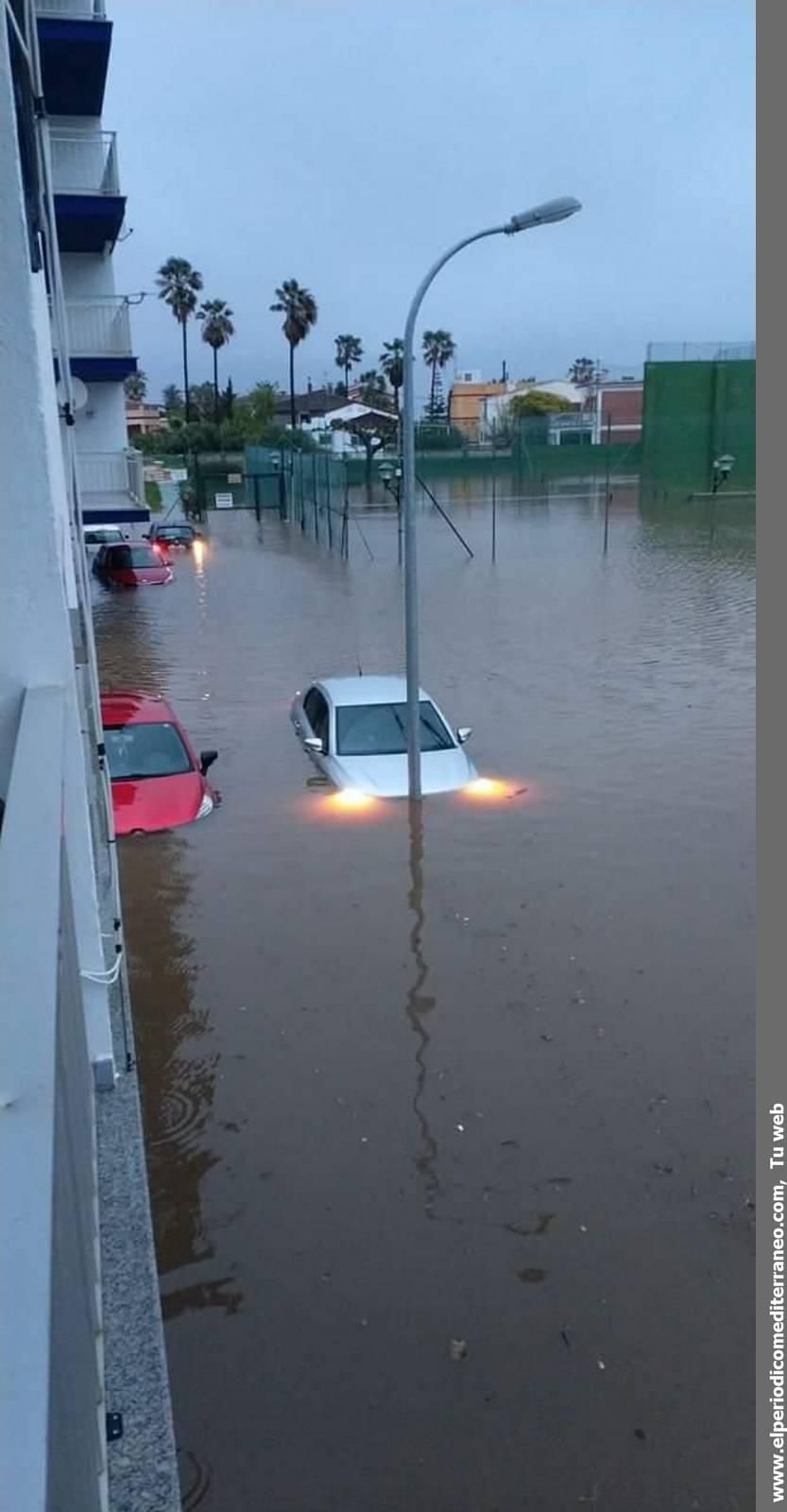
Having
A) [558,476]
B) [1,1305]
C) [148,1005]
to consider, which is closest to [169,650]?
[148,1005]

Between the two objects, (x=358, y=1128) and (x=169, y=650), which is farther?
(x=169, y=650)

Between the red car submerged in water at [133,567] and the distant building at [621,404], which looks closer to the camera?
the red car submerged in water at [133,567]

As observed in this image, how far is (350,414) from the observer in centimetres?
9375

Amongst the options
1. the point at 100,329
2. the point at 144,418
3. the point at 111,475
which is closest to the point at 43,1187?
the point at 111,475

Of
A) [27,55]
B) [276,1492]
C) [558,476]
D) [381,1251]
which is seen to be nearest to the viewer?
[27,55]

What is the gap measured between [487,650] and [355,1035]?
14.1m

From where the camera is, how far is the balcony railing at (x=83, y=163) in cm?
2064

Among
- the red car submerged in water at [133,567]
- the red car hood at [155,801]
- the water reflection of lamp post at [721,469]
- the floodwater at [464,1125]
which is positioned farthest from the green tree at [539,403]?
the red car hood at [155,801]

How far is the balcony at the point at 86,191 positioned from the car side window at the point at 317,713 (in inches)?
411

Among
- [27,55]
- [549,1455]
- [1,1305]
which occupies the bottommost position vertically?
[549,1455]

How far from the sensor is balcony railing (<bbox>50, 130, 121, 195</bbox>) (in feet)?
67.7

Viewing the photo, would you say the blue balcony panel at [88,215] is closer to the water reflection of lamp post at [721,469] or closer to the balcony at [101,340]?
the balcony at [101,340]

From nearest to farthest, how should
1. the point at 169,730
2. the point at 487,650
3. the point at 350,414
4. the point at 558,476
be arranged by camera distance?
1. the point at 169,730
2. the point at 487,650
3. the point at 558,476
4. the point at 350,414

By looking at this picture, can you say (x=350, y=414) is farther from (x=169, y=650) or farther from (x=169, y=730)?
(x=169, y=730)
